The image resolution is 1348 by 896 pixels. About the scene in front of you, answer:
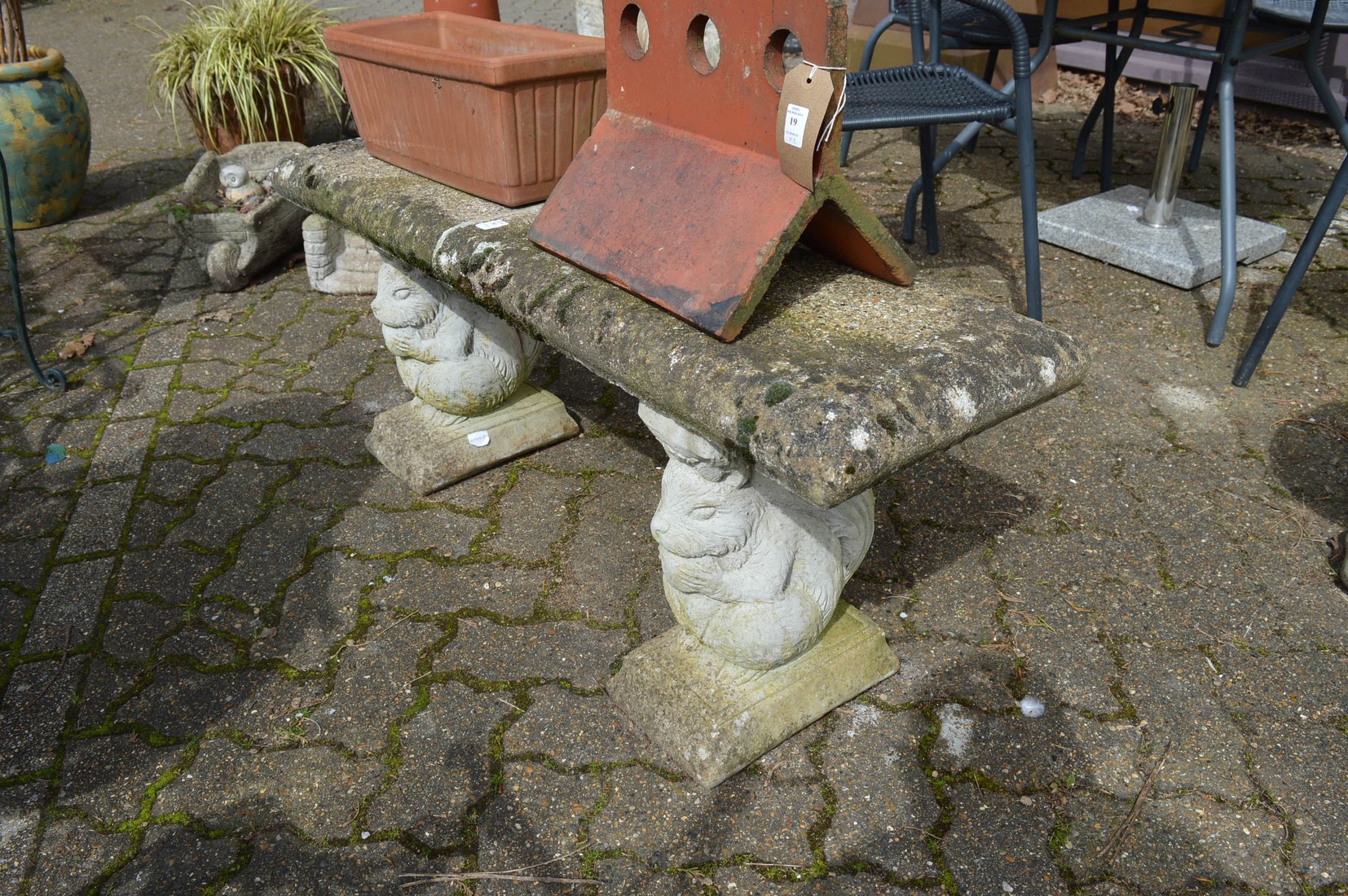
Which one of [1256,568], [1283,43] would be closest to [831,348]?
[1256,568]

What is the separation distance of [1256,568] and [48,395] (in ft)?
11.3

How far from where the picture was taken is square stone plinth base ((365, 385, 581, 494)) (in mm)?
2555

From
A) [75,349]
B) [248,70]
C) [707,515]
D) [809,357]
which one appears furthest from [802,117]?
[248,70]

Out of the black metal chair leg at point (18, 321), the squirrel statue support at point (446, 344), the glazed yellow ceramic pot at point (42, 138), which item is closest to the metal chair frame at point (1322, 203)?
the squirrel statue support at point (446, 344)

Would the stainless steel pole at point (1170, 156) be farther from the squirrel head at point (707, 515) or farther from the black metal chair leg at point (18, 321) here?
the black metal chair leg at point (18, 321)

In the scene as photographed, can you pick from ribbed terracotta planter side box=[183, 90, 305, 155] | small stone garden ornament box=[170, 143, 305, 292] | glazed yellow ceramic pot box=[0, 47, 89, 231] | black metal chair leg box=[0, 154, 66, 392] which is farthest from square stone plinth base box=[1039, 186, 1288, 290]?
glazed yellow ceramic pot box=[0, 47, 89, 231]

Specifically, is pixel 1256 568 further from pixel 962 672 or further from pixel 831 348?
pixel 831 348

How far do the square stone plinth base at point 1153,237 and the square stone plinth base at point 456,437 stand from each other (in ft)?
6.88

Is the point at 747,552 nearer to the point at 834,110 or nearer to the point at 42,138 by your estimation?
the point at 834,110

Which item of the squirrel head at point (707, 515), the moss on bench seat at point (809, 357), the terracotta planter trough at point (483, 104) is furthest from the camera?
the terracotta planter trough at point (483, 104)

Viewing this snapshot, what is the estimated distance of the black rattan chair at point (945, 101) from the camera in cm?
265

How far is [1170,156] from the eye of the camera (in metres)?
3.39

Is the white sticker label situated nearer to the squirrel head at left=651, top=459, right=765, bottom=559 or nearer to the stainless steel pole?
the squirrel head at left=651, top=459, right=765, bottom=559

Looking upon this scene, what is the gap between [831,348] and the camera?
1426 mm
